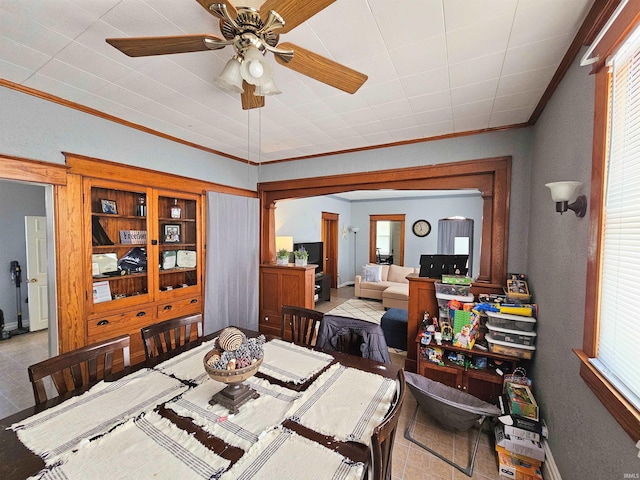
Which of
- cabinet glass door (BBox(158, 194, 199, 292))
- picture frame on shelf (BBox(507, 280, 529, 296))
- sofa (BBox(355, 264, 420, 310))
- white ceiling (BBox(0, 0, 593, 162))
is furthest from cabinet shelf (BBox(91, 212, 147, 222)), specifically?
sofa (BBox(355, 264, 420, 310))

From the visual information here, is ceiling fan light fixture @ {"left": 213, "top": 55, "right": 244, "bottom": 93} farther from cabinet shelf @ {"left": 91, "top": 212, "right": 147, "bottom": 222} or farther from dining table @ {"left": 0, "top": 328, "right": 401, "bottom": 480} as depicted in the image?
cabinet shelf @ {"left": 91, "top": 212, "right": 147, "bottom": 222}

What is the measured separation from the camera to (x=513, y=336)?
217cm

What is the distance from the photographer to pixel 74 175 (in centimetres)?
227

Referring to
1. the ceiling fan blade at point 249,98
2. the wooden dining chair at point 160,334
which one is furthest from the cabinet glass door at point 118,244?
the ceiling fan blade at point 249,98

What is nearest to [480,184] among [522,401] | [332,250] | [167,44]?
[522,401]

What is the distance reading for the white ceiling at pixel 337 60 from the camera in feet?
4.16

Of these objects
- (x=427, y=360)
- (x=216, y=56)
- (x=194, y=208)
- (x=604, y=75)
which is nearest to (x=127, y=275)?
(x=194, y=208)

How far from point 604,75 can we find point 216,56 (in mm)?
1973

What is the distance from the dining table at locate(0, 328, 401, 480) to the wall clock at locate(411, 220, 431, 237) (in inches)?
249

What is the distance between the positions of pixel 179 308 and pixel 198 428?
2391mm

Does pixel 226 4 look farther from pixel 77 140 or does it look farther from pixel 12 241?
pixel 12 241

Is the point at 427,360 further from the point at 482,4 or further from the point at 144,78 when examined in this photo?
the point at 144,78

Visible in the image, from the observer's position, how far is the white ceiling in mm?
1268

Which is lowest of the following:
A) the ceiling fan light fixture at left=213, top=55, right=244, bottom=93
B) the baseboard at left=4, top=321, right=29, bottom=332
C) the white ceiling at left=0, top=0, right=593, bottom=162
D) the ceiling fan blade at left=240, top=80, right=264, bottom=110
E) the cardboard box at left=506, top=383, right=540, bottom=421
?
the baseboard at left=4, top=321, right=29, bottom=332
